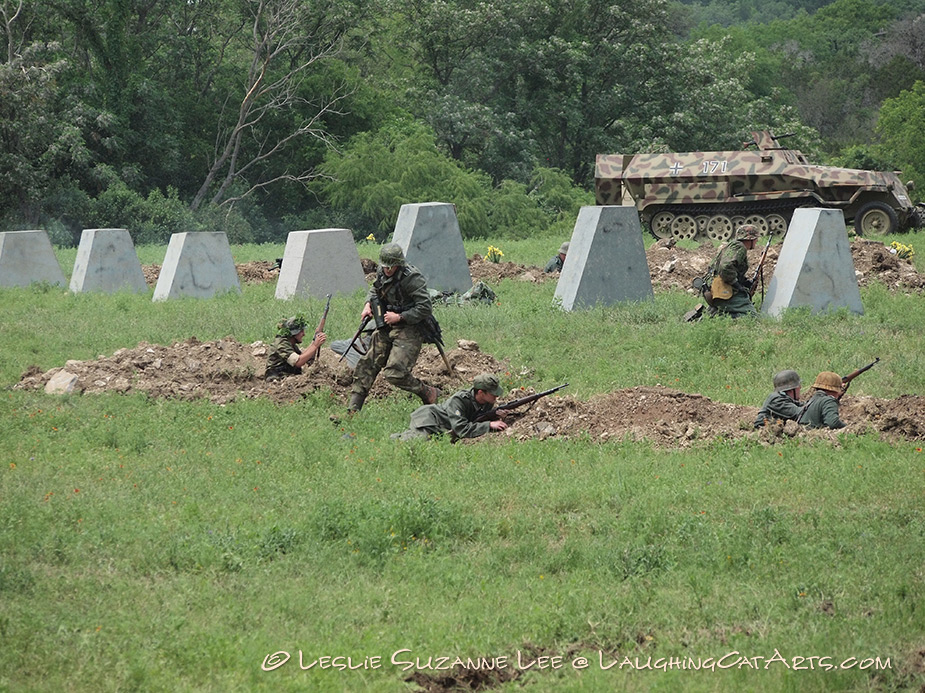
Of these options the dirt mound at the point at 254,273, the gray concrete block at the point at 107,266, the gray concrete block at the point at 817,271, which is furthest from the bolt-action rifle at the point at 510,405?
the gray concrete block at the point at 107,266

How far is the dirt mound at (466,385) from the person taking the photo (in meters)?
8.89

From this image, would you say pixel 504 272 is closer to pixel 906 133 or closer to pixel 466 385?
pixel 466 385

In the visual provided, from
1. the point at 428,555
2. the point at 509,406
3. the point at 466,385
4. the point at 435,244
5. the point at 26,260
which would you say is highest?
the point at 428,555

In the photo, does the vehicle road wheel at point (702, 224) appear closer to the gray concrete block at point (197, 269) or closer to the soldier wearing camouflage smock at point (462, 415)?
the gray concrete block at point (197, 269)

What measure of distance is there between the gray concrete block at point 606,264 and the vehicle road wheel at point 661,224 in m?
11.5

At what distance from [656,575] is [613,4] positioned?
3502cm

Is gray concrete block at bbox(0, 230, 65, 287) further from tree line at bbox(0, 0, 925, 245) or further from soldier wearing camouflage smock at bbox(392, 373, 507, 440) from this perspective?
soldier wearing camouflage smock at bbox(392, 373, 507, 440)

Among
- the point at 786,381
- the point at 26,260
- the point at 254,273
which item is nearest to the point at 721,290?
the point at 786,381

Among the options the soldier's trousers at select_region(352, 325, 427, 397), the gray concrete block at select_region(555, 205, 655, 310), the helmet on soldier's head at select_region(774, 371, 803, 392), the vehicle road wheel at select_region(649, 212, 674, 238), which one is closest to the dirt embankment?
the gray concrete block at select_region(555, 205, 655, 310)

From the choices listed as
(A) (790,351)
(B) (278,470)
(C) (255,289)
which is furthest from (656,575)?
(C) (255,289)

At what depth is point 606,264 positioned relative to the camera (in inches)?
563

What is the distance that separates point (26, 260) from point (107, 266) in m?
2.00

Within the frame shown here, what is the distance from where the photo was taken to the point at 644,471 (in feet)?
26.4

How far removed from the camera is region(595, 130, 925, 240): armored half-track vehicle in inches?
938
